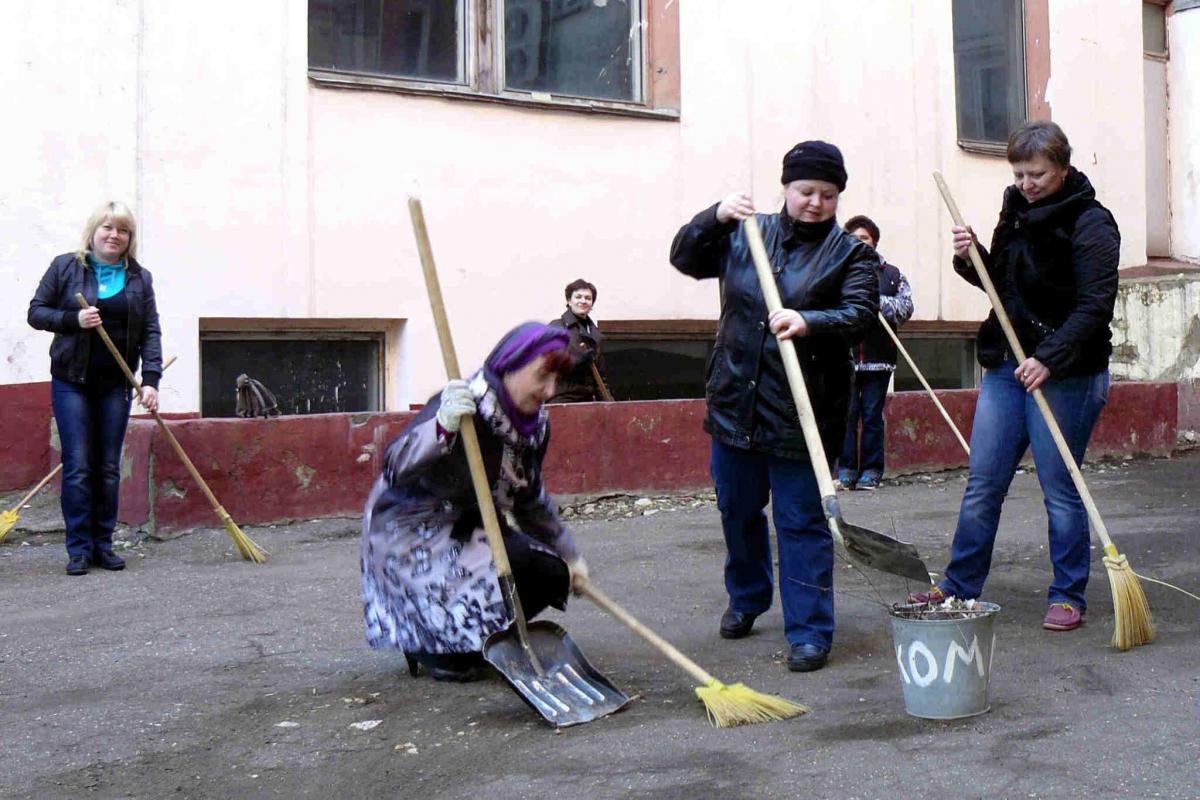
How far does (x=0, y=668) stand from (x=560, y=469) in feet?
13.7

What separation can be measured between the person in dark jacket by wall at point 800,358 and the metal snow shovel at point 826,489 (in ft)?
0.26

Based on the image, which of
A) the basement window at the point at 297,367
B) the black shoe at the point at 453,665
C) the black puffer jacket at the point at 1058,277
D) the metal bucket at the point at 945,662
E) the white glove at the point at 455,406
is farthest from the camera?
the basement window at the point at 297,367

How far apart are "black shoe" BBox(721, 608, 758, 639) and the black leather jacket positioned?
3414mm

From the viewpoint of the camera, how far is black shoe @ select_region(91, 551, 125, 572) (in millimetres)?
6887

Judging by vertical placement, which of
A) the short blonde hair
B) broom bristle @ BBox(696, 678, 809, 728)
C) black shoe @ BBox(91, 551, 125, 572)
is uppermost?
the short blonde hair

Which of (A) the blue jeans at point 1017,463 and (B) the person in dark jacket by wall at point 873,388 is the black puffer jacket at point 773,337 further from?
(B) the person in dark jacket by wall at point 873,388

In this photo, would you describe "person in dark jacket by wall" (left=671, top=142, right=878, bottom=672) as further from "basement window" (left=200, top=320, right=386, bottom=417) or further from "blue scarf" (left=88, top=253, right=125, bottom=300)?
"basement window" (left=200, top=320, right=386, bottom=417)

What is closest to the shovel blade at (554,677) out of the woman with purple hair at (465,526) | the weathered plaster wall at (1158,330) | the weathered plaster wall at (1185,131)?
the woman with purple hair at (465,526)

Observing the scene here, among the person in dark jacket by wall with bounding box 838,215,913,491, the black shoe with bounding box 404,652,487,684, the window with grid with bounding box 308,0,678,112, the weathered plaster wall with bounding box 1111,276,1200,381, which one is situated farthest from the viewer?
the weathered plaster wall with bounding box 1111,276,1200,381

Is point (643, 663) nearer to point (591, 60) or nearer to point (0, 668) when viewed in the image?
point (0, 668)

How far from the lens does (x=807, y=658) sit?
454 centimetres

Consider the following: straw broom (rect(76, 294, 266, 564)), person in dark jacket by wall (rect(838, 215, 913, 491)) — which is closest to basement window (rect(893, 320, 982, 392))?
person in dark jacket by wall (rect(838, 215, 913, 491))

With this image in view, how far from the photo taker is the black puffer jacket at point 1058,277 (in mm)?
4863

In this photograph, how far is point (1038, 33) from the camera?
12.7 meters
